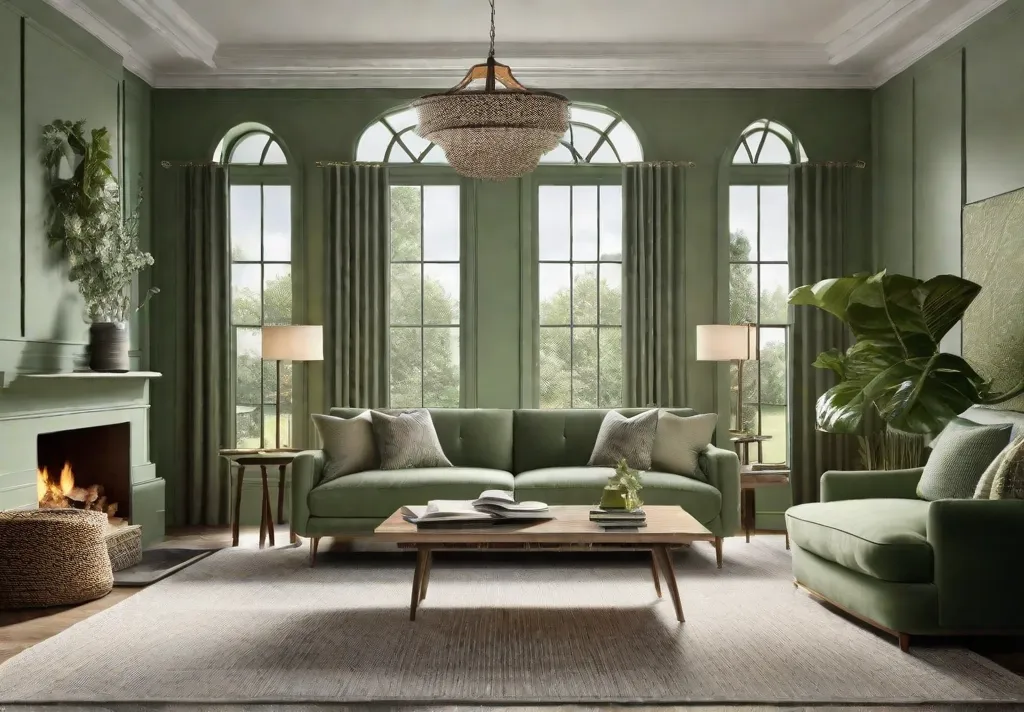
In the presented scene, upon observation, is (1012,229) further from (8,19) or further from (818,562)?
(8,19)

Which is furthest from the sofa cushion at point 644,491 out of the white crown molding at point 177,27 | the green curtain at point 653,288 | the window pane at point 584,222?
the white crown molding at point 177,27

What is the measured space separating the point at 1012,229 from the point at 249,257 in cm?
505

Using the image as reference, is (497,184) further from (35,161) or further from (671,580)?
(671,580)

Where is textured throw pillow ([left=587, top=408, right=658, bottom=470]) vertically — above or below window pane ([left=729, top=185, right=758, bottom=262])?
below

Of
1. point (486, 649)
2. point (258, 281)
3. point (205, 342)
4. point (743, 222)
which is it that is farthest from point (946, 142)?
point (205, 342)

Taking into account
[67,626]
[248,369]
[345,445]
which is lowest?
[67,626]

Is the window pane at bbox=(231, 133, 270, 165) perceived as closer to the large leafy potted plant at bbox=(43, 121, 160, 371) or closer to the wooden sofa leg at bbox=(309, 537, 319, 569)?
the large leafy potted plant at bbox=(43, 121, 160, 371)

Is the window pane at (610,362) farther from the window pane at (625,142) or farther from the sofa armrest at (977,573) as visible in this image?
the sofa armrest at (977,573)

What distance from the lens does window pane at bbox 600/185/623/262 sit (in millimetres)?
6941

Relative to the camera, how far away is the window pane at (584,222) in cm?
694

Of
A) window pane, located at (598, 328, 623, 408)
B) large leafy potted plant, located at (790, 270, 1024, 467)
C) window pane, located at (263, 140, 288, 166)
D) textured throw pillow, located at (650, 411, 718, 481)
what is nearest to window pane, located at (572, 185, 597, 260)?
window pane, located at (598, 328, 623, 408)

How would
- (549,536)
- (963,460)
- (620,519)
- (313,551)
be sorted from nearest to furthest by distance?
(549,536) < (620,519) < (963,460) < (313,551)

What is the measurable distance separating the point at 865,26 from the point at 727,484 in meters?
3.12

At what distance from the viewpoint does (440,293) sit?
273 inches
